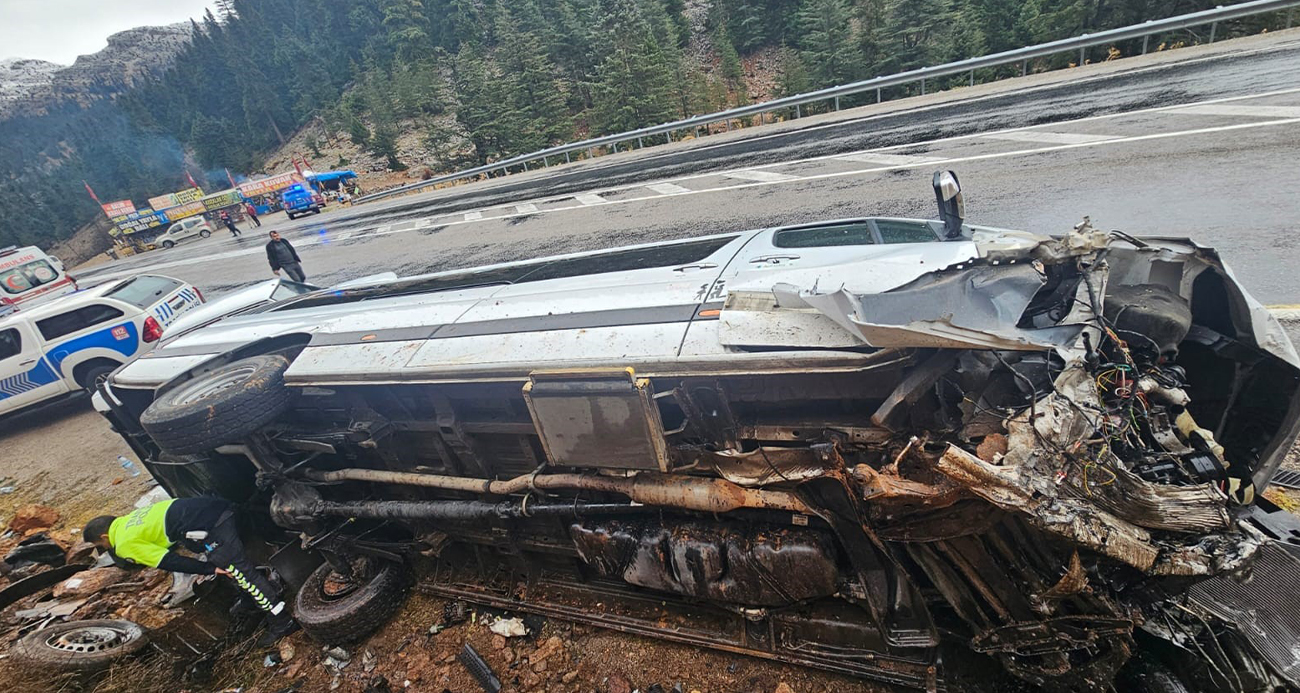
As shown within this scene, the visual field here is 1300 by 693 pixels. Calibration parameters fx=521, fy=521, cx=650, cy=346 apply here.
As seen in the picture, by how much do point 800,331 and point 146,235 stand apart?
5329 cm

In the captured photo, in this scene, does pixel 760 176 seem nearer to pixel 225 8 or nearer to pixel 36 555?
pixel 36 555

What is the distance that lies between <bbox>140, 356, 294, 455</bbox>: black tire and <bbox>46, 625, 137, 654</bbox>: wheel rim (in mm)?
1730

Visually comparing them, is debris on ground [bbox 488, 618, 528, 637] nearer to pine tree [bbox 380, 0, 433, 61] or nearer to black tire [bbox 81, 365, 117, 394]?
black tire [bbox 81, 365, 117, 394]

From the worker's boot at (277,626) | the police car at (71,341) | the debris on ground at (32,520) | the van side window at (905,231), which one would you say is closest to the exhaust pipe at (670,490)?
the van side window at (905,231)

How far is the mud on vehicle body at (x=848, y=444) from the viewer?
187cm

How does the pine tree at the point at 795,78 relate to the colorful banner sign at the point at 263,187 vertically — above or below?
below

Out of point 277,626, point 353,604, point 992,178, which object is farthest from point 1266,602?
point 992,178

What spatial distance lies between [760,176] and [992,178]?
408cm

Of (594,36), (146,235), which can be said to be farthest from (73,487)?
(146,235)

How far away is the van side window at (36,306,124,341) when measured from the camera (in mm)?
7328

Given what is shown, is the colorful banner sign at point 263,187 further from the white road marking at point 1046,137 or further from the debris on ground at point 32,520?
the white road marking at point 1046,137

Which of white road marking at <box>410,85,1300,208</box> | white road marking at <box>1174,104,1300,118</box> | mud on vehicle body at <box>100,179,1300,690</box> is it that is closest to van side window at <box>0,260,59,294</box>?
white road marking at <box>410,85,1300,208</box>

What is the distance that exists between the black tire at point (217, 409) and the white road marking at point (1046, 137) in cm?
1024

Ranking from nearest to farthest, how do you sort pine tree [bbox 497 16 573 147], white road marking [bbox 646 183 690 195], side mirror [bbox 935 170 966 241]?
1. side mirror [bbox 935 170 966 241]
2. white road marking [bbox 646 183 690 195]
3. pine tree [bbox 497 16 573 147]
